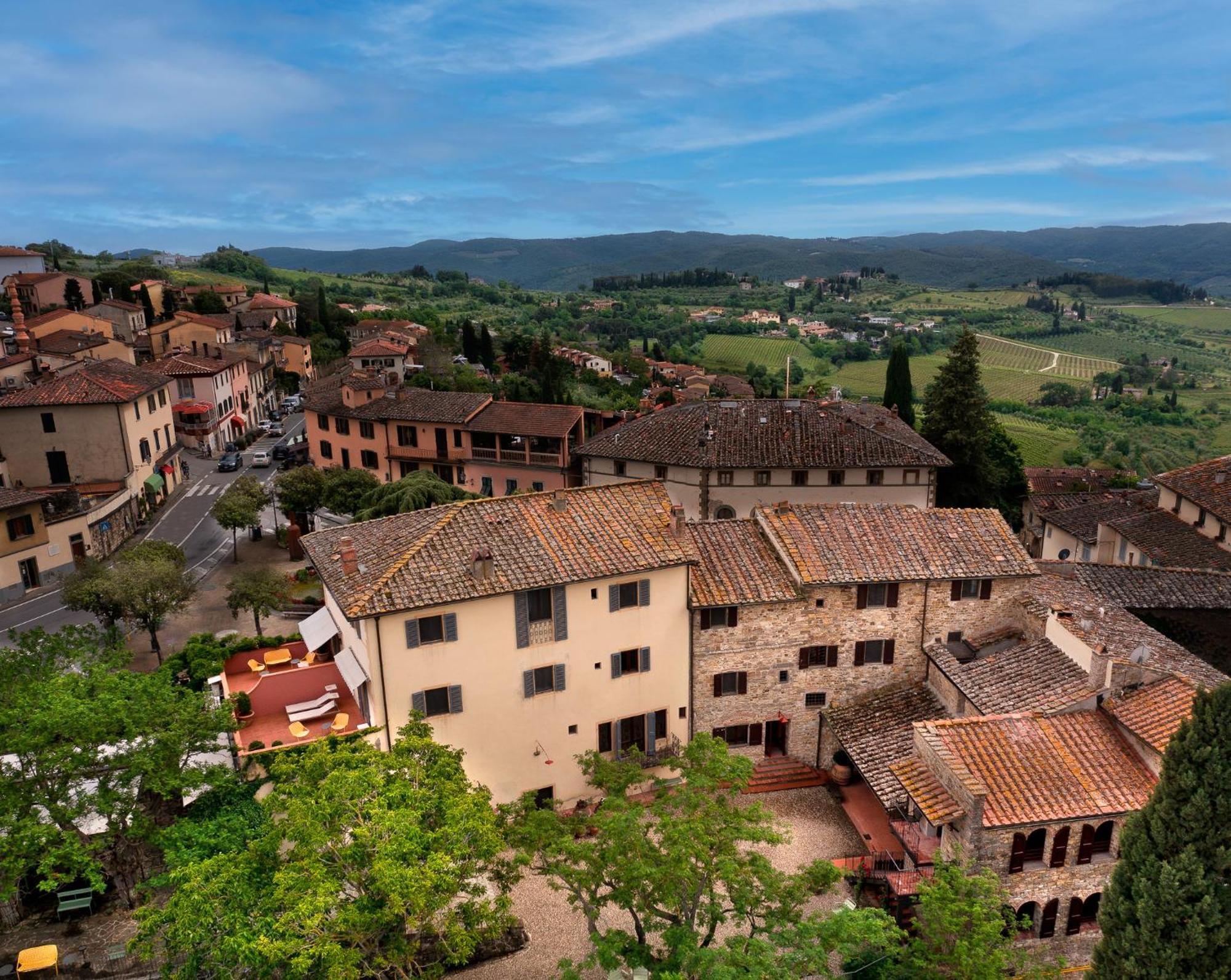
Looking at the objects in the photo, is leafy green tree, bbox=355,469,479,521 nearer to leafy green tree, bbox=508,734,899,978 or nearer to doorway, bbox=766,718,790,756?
doorway, bbox=766,718,790,756

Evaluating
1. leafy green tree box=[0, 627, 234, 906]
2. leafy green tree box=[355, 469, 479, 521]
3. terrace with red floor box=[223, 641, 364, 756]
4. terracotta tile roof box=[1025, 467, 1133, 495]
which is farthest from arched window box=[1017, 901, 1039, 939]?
terracotta tile roof box=[1025, 467, 1133, 495]

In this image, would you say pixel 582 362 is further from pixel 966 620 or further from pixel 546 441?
pixel 966 620

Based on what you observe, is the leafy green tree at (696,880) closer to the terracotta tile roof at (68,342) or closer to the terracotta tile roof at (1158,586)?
the terracotta tile roof at (1158,586)

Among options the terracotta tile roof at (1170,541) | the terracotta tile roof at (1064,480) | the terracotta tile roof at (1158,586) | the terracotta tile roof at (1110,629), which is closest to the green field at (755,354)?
the terracotta tile roof at (1064,480)

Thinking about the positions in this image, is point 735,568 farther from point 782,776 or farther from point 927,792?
point 927,792

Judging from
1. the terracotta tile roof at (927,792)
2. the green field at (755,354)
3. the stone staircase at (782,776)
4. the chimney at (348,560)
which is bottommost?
the stone staircase at (782,776)

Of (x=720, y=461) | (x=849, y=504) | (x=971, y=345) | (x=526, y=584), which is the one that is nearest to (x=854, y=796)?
(x=849, y=504)
